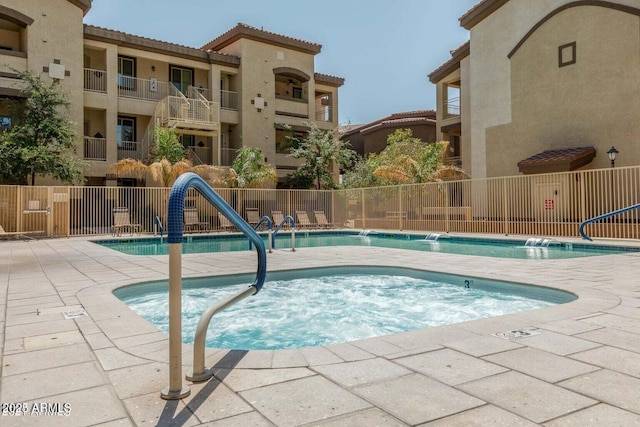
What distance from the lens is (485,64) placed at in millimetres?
21219

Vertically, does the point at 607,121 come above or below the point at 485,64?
below

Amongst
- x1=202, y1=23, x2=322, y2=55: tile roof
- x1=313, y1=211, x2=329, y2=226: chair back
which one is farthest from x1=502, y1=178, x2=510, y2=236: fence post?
x1=202, y1=23, x2=322, y2=55: tile roof

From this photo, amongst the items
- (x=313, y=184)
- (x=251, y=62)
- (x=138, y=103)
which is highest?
(x=251, y=62)

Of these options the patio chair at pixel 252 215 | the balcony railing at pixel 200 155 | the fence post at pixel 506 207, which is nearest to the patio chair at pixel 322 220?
the patio chair at pixel 252 215

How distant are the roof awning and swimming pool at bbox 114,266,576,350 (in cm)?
1113

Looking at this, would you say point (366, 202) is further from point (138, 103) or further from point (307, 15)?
point (307, 15)

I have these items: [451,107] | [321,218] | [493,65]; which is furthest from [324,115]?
[493,65]

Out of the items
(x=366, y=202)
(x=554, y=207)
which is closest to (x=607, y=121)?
(x=554, y=207)

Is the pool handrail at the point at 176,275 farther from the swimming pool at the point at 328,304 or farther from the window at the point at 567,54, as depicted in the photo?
the window at the point at 567,54

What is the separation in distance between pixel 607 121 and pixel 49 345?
18.1m

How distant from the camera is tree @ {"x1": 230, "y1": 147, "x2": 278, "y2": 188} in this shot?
2073 cm

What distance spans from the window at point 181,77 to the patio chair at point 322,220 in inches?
377

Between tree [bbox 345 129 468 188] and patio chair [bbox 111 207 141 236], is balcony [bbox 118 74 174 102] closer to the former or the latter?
patio chair [bbox 111 207 141 236]

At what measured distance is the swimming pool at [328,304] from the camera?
17.0 ft
